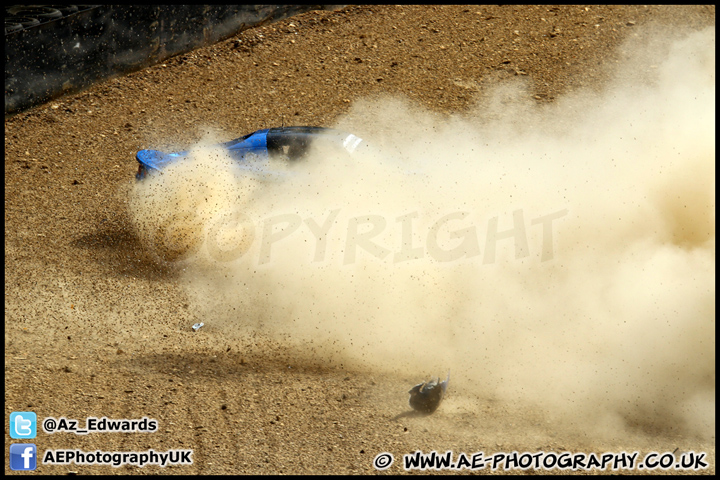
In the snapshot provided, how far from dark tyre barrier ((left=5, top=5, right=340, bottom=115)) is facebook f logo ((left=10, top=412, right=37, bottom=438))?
267 inches

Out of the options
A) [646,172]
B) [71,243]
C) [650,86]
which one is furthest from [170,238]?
[650,86]

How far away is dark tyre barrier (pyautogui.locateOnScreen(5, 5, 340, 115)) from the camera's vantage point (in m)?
10.9

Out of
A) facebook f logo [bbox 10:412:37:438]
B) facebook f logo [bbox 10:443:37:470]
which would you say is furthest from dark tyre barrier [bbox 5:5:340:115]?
facebook f logo [bbox 10:443:37:470]

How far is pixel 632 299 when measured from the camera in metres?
7.62

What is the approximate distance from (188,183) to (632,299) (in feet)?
18.3

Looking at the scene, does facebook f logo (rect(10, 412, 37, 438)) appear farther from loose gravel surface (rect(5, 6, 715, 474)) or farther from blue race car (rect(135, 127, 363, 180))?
Result: blue race car (rect(135, 127, 363, 180))

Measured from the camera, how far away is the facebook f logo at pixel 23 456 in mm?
5621

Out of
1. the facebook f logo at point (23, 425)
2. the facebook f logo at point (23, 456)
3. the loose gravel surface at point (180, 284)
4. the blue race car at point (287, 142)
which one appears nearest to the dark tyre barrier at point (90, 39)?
the loose gravel surface at point (180, 284)

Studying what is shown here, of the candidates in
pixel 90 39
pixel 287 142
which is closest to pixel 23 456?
pixel 287 142

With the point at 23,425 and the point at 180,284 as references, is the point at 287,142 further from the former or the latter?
the point at 23,425

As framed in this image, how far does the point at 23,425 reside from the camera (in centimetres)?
600

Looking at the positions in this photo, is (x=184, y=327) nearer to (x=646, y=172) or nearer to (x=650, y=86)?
(x=646, y=172)

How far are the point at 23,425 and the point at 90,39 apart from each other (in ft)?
24.8

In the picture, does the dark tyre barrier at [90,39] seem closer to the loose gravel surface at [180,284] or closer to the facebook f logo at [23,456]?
the loose gravel surface at [180,284]
